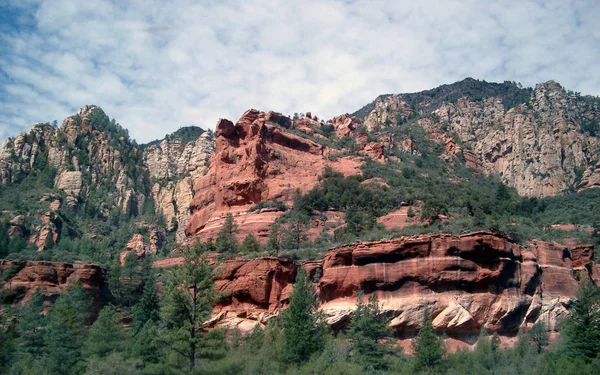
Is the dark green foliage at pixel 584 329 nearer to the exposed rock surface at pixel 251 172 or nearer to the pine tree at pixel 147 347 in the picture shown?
the pine tree at pixel 147 347

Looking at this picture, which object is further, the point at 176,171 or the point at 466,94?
the point at 176,171

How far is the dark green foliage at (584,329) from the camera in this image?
3409 cm

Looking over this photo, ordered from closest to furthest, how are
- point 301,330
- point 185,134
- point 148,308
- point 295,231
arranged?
point 301,330, point 148,308, point 295,231, point 185,134

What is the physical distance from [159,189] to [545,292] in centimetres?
8738

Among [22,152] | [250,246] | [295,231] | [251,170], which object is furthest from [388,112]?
[250,246]

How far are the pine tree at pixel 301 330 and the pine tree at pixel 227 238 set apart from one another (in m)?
20.8

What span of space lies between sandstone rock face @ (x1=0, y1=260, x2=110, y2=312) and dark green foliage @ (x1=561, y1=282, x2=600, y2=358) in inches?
1408

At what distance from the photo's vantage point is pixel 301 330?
34.8m

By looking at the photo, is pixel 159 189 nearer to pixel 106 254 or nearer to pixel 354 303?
pixel 106 254

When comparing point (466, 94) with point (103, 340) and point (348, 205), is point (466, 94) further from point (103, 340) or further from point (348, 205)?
point (103, 340)

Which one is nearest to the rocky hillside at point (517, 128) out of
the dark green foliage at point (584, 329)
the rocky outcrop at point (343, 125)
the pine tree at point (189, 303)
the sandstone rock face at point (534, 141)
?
the sandstone rock face at point (534, 141)

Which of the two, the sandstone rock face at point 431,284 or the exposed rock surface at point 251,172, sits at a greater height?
the exposed rock surface at point 251,172

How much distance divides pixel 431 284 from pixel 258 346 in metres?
13.5

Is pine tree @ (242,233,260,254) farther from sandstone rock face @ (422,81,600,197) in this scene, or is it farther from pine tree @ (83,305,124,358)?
sandstone rock face @ (422,81,600,197)
